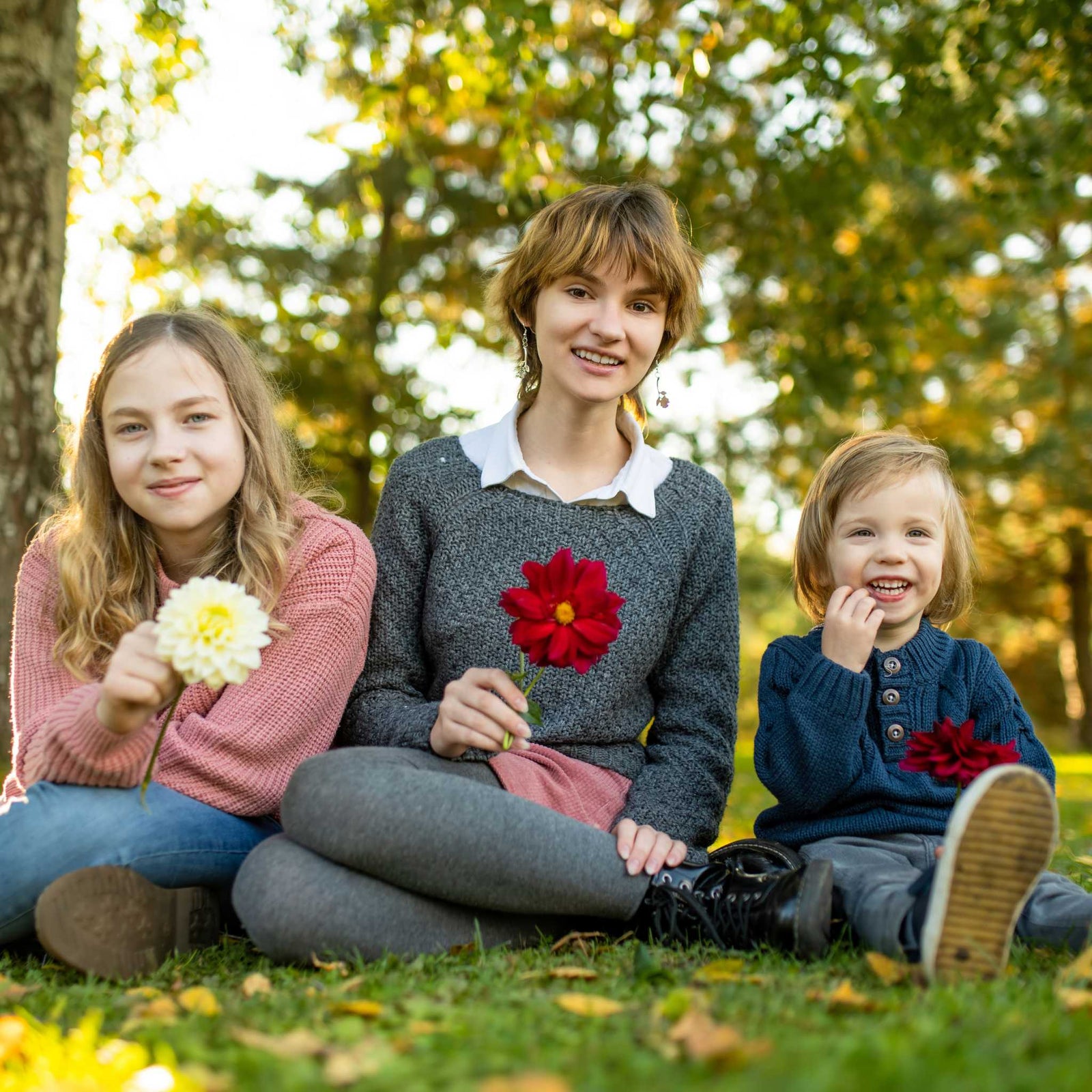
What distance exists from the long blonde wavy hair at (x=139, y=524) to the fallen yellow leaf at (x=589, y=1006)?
136 cm

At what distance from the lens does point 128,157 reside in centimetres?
877

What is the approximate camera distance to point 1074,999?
1.85m

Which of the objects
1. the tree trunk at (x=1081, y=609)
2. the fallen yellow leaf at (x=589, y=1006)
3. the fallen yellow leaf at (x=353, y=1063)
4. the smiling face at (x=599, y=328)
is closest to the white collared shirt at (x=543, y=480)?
the smiling face at (x=599, y=328)

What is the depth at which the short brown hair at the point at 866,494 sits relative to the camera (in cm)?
312

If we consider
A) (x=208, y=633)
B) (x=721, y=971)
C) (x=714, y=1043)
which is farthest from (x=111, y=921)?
(x=714, y=1043)

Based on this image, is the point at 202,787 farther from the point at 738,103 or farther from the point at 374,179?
the point at 374,179

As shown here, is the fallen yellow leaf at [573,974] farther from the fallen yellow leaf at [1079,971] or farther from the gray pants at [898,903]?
the fallen yellow leaf at [1079,971]

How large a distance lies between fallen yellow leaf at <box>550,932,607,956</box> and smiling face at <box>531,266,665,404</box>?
140cm

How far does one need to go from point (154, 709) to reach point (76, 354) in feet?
23.4

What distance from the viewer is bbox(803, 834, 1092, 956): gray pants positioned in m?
2.29

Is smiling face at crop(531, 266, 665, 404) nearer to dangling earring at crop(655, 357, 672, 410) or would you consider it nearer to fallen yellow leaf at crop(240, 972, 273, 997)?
dangling earring at crop(655, 357, 672, 410)

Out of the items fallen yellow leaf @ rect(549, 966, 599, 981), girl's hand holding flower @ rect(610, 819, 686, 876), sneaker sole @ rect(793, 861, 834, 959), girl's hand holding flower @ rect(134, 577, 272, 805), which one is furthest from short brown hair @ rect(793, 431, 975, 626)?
girl's hand holding flower @ rect(134, 577, 272, 805)

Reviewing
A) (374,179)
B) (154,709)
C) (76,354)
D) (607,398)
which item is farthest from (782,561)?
(154,709)

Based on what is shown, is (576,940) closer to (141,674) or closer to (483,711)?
(483,711)
